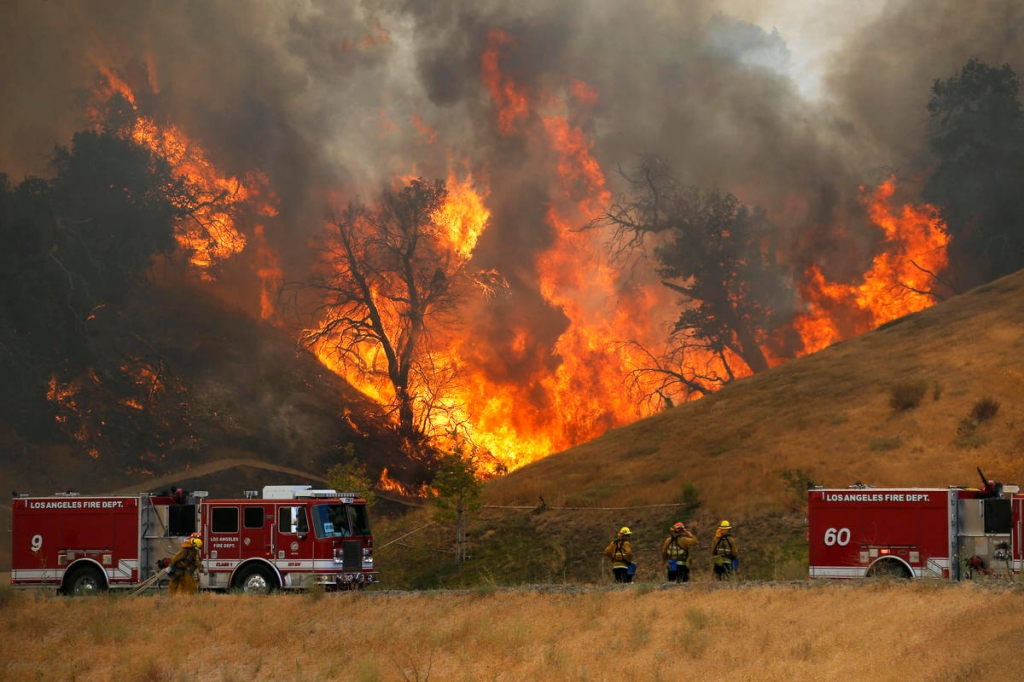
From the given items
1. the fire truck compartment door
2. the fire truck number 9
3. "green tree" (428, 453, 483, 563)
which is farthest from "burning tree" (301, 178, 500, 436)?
the fire truck number 9

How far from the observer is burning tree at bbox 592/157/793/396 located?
7375 centimetres

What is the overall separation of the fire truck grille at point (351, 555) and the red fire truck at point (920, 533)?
10653mm

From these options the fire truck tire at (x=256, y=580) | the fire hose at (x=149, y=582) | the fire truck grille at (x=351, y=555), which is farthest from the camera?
the fire truck grille at (x=351, y=555)

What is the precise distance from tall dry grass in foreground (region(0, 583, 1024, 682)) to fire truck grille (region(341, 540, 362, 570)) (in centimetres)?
318

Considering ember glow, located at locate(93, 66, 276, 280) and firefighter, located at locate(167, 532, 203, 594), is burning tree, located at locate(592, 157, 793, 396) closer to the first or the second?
ember glow, located at locate(93, 66, 276, 280)

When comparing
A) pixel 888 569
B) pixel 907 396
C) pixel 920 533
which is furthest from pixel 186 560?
pixel 907 396

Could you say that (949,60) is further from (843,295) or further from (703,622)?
(703,622)

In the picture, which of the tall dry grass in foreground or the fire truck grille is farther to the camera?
the fire truck grille

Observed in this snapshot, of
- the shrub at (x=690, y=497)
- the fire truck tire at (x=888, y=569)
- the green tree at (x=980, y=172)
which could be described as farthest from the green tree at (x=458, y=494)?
the green tree at (x=980, y=172)

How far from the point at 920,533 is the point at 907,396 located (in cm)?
1964

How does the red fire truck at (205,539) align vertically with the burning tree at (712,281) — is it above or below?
below

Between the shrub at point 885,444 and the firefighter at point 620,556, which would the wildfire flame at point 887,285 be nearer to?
the shrub at point 885,444

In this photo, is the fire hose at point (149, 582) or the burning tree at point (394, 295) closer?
the fire hose at point (149, 582)

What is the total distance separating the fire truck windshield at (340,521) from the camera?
25219mm
